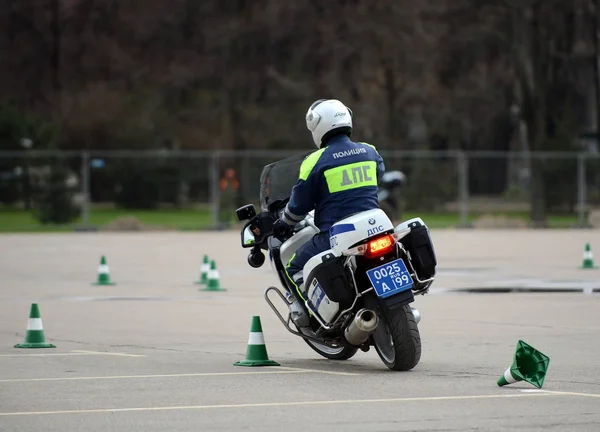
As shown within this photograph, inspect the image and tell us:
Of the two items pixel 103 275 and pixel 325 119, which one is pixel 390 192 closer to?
pixel 103 275

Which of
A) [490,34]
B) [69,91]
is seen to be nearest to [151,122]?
[69,91]

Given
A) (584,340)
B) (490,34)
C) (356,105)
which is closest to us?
(584,340)

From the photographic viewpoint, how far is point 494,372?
10.6 meters

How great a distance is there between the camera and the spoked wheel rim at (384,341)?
10.8 m

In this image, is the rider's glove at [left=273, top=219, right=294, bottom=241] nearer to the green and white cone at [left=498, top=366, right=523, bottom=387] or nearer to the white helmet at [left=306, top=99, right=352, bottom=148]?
the white helmet at [left=306, top=99, right=352, bottom=148]

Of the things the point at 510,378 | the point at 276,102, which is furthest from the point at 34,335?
the point at 276,102

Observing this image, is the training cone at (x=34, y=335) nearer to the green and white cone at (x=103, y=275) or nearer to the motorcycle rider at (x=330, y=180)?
the motorcycle rider at (x=330, y=180)

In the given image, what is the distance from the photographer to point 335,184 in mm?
11078

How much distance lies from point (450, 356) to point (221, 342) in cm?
221

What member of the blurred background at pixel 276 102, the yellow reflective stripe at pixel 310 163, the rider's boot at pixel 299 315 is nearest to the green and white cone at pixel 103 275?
the rider's boot at pixel 299 315

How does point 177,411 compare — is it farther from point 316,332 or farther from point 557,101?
point 557,101

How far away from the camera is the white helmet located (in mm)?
11281

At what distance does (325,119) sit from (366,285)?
1300 millimetres

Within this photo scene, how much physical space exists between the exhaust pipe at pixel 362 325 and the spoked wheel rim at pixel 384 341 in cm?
12
